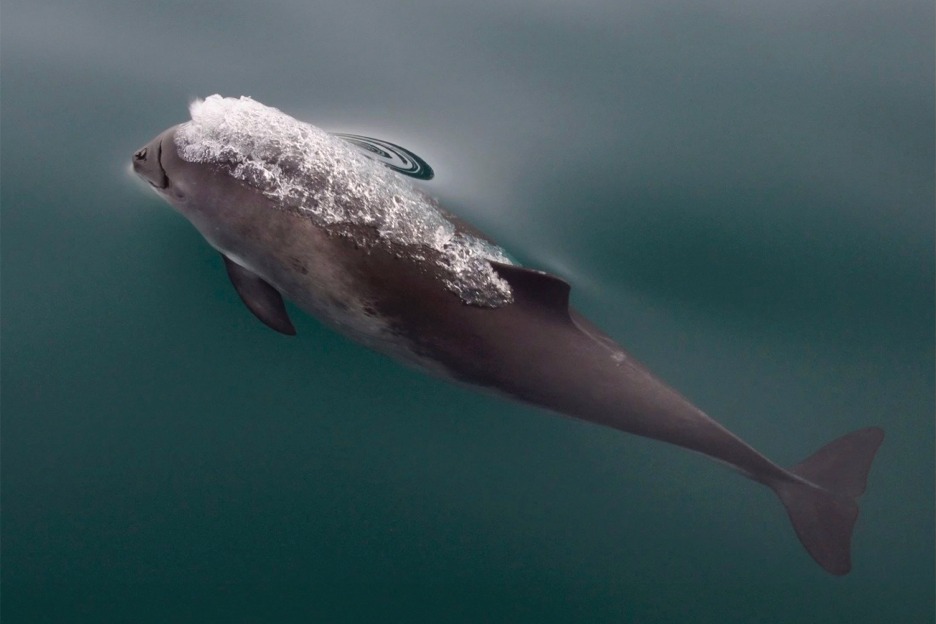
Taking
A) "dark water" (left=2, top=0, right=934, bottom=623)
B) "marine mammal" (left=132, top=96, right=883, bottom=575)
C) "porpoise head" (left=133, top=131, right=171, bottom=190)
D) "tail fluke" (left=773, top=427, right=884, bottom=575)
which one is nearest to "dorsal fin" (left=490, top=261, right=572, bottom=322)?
"marine mammal" (left=132, top=96, right=883, bottom=575)

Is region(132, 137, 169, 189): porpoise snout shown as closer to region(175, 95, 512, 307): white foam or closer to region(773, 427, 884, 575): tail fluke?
region(175, 95, 512, 307): white foam

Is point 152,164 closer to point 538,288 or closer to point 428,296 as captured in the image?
point 428,296

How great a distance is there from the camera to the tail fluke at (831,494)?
4.46 meters

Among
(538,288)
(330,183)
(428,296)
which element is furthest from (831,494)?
(330,183)

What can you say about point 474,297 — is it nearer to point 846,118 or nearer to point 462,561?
point 462,561

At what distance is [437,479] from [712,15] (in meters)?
4.70

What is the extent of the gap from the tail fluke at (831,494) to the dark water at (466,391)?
0.21 meters

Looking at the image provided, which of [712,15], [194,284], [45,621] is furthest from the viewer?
[712,15]

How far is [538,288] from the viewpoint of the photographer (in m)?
4.18

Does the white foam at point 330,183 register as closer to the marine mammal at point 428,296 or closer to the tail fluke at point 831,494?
the marine mammal at point 428,296

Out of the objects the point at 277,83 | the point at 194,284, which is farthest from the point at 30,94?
the point at 194,284

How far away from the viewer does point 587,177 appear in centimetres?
575

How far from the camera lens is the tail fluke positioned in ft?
14.6

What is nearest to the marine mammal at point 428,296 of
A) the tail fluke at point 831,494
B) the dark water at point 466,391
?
the tail fluke at point 831,494
